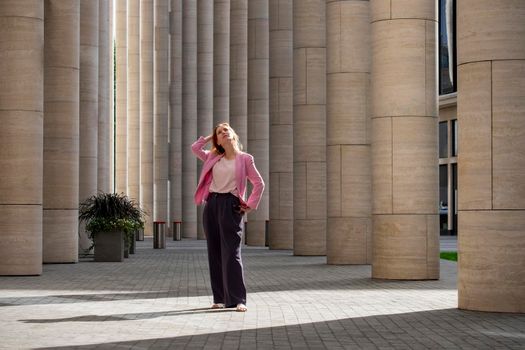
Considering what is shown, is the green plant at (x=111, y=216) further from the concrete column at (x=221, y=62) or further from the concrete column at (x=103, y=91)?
the concrete column at (x=221, y=62)

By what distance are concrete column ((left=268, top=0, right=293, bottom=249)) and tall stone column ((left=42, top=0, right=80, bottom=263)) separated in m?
10.9

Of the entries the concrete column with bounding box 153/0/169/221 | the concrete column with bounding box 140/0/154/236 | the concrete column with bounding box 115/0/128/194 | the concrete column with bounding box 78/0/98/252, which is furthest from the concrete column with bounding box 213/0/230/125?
the concrete column with bounding box 78/0/98/252

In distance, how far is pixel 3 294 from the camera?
16.5 metres

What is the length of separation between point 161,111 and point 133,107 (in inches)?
103

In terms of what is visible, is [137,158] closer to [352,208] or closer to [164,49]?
[164,49]

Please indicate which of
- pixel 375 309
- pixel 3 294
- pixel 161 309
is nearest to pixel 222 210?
pixel 161 309

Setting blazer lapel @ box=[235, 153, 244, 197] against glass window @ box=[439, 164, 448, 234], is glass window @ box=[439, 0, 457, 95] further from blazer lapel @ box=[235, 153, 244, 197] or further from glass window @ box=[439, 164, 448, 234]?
blazer lapel @ box=[235, 153, 244, 197]

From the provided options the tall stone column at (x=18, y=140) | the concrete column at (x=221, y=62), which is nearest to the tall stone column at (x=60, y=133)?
the tall stone column at (x=18, y=140)

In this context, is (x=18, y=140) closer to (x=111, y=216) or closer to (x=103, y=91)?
(x=111, y=216)

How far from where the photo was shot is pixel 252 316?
12.9 m

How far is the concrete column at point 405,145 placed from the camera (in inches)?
795

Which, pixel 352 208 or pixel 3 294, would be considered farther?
pixel 352 208

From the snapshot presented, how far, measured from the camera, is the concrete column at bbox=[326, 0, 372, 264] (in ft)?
83.4

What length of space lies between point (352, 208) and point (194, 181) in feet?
119
